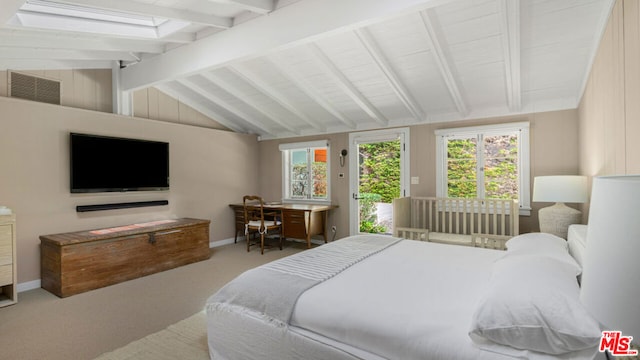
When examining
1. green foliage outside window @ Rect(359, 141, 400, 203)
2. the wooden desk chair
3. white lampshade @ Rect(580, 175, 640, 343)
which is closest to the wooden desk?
the wooden desk chair

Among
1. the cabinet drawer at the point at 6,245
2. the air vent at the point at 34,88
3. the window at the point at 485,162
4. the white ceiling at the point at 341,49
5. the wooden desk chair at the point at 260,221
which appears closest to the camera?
the white ceiling at the point at 341,49

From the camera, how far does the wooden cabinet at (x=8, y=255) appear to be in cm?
302

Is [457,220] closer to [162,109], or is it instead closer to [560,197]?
[560,197]

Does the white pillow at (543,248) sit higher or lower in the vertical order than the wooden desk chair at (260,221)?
higher

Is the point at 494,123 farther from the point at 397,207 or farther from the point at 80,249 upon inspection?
the point at 80,249

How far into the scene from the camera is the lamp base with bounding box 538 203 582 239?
3.07 metres

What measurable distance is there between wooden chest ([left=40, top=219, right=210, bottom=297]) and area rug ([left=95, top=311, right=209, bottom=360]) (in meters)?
1.59

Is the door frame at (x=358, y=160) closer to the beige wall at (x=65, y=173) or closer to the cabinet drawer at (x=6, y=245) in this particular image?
the beige wall at (x=65, y=173)

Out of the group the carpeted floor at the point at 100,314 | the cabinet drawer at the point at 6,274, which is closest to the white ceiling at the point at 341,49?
the cabinet drawer at the point at 6,274

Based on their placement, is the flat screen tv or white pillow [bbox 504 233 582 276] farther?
the flat screen tv

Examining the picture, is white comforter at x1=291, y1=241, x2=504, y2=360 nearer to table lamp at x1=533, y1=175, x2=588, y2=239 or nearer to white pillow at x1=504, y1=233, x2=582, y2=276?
white pillow at x1=504, y1=233, x2=582, y2=276

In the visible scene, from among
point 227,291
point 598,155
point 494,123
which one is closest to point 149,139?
point 227,291

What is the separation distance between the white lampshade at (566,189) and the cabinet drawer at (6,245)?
5.34 metres

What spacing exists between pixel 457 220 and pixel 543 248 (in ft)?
8.07
